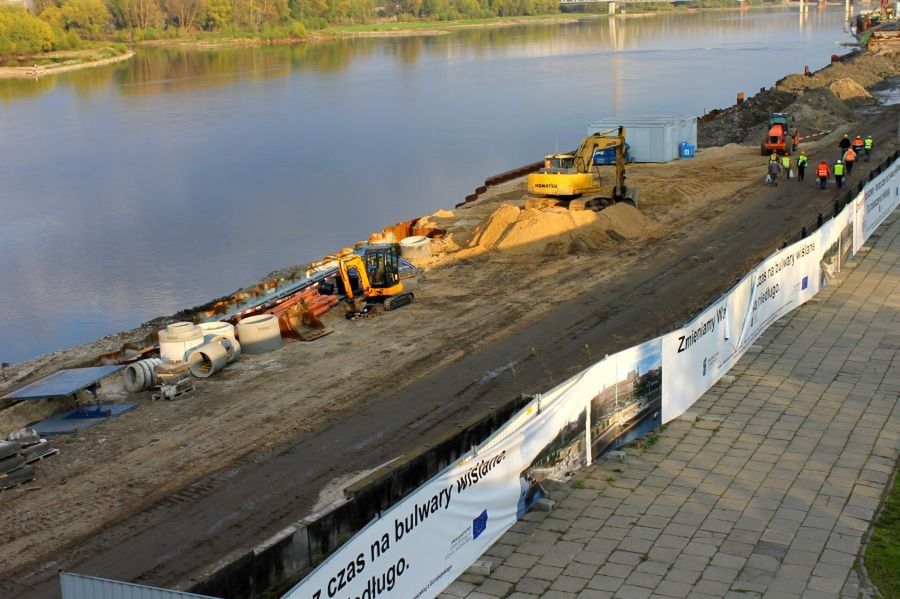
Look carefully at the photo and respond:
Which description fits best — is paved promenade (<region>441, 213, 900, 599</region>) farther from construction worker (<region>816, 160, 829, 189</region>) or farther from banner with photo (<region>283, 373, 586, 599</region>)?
construction worker (<region>816, 160, 829, 189</region>)

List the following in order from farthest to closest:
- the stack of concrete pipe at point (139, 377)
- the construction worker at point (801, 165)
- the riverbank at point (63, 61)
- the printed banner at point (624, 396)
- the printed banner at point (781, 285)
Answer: the riverbank at point (63, 61) < the construction worker at point (801, 165) < the stack of concrete pipe at point (139, 377) < the printed banner at point (781, 285) < the printed banner at point (624, 396)

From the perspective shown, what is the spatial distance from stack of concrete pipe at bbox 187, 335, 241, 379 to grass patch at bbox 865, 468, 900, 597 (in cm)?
1272

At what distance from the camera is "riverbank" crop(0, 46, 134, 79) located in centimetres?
12212

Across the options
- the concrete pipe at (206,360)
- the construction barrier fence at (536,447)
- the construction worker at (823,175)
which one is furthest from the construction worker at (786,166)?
the concrete pipe at (206,360)

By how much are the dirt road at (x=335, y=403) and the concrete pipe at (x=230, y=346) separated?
0.86 ft

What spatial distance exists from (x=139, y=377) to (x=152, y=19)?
14651 centimetres

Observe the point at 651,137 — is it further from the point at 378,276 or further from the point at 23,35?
the point at 23,35

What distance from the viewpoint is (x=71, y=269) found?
39.8 meters

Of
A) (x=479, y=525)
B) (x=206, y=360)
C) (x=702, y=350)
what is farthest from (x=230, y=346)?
(x=479, y=525)

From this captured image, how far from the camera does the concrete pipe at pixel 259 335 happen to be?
22469 millimetres

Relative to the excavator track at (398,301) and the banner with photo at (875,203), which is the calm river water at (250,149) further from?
the banner with photo at (875,203)

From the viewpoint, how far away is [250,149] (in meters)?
65.5

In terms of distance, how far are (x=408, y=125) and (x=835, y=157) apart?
36442 mm

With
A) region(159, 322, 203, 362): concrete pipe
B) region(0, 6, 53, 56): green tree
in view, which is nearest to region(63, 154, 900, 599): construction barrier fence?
region(159, 322, 203, 362): concrete pipe
